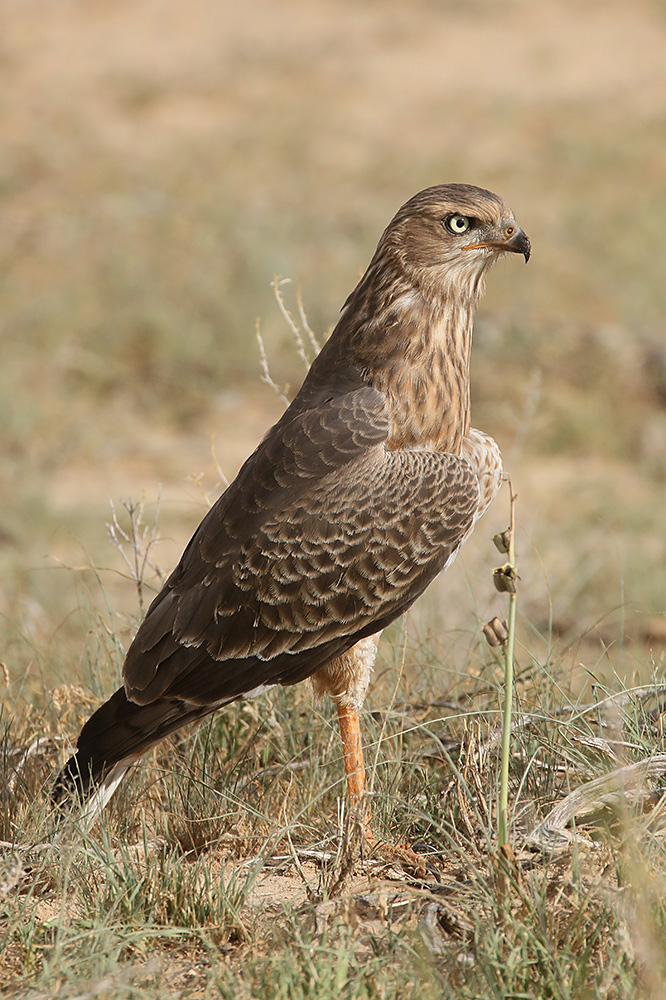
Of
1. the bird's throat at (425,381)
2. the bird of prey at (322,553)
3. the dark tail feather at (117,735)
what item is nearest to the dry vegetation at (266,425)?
the dark tail feather at (117,735)

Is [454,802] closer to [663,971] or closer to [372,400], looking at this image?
[663,971]

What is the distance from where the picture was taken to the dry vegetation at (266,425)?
2678 millimetres

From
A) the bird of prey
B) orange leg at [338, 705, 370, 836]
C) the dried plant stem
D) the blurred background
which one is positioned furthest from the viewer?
the blurred background

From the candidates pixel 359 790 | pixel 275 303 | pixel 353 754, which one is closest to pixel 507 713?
pixel 359 790

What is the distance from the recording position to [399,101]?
62.2ft

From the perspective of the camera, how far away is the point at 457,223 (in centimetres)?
360

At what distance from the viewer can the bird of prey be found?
332cm

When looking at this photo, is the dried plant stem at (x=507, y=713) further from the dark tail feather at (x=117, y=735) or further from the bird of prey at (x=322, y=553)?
the dark tail feather at (x=117, y=735)

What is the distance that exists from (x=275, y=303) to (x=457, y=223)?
721 centimetres

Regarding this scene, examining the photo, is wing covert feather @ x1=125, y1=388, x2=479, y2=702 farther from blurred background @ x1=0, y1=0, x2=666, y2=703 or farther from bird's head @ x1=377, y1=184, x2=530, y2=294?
bird's head @ x1=377, y1=184, x2=530, y2=294

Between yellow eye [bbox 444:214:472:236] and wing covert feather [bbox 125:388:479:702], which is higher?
yellow eye [bbox 444:214:472:236]

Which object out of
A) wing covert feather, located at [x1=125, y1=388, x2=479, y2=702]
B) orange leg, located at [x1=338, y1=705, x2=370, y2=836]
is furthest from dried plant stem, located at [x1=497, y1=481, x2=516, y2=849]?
wing covert feather, located at [x1=125, y1=388, x2=479, y2=702]

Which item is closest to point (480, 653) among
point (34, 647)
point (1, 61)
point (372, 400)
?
point (372, 400)

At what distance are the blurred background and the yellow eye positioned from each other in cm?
108
